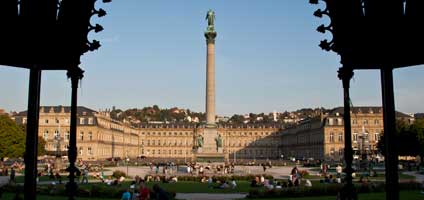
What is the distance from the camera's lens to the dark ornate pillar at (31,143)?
28.4 feet

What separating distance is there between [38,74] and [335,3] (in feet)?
17.8

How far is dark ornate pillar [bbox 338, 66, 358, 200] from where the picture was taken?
8992mm

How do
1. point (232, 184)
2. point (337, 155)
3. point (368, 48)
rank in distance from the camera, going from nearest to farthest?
point (368, 48)
point (232, 184)
point (337, 155)

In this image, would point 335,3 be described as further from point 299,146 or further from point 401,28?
point 299,146

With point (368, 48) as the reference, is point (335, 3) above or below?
above

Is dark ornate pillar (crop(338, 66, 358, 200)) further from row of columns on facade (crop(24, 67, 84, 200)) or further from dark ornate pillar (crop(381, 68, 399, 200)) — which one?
row of columns on facade (crop(24, 67, 84, 200))

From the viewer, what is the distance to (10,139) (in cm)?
8962

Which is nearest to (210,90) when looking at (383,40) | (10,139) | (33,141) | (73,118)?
(10,139)

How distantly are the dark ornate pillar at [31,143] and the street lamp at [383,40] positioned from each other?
5.13 m

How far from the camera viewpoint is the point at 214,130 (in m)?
84.9

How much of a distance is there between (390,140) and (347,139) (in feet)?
2.99

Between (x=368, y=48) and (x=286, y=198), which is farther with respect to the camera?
(x=286, y=198)

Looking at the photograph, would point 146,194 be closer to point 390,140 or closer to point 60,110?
point 390,140

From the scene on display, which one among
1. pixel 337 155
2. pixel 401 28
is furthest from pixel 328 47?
pixel 337 155
